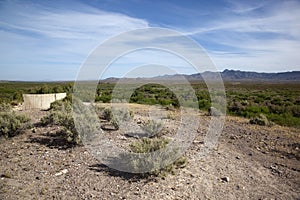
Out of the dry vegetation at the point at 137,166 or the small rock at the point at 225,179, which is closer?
the dry vegetation at the point at 137,166

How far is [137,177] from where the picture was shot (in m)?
5.71

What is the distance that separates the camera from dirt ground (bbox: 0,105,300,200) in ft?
16.8

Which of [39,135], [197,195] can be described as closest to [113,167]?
[197,195]

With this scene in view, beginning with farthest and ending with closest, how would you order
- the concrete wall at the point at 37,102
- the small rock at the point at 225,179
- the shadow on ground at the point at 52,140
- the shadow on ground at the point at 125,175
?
1. the concrete wall at the point at 37,102
2. the shadow on ground at the point at 52,140
3. the small rock at the point at 225,179
4. the shadow on ground at the point at 125,175

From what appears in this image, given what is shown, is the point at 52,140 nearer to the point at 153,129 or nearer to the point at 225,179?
the point at 153,129

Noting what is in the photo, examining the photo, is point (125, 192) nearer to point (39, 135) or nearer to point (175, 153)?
point (175, 153)

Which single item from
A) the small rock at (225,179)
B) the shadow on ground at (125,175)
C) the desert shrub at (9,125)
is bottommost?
the small rock at (225,179)

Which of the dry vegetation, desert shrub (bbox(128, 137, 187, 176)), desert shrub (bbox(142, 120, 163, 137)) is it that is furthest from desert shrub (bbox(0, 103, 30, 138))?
desert shrub (bbox(128, 137, 187, 176))

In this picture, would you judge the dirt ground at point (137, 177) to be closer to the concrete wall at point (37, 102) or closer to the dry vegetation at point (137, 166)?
the dry vegetation at point (137, 166)

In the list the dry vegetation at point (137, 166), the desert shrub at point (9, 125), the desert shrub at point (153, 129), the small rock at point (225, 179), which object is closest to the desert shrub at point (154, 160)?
the dry vegetation at point (137, 166)

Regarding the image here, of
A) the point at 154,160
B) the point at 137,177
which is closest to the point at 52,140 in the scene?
the point at 137,177

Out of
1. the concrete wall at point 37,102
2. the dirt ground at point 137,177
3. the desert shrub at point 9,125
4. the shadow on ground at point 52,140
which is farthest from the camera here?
the concrete wall at point 37,102

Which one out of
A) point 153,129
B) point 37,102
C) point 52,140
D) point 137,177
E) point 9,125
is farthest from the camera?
point 37,102

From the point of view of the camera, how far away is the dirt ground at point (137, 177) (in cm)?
513
